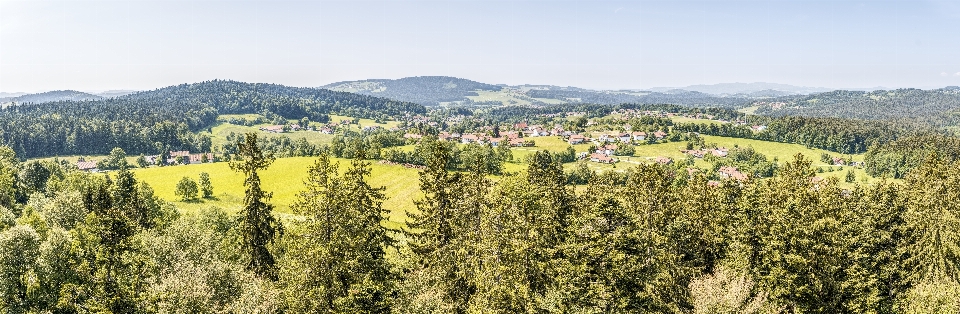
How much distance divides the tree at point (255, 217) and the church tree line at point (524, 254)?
0.13 meters

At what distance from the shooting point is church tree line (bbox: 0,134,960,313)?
35.2m

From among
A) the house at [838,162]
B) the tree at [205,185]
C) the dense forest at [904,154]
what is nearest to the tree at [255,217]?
the tree at [205,185]

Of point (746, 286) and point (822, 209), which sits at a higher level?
point (822, 209)

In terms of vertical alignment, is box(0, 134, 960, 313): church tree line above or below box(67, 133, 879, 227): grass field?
above

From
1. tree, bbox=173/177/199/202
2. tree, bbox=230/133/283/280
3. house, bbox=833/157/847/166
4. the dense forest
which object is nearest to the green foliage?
tree, bbox=230/133/283/280

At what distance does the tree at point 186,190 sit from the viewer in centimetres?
10375

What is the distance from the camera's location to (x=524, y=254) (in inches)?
1396

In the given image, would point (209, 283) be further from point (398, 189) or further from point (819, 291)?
point (398, 189)

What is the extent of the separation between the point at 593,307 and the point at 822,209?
936 inches

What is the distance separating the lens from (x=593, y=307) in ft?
113

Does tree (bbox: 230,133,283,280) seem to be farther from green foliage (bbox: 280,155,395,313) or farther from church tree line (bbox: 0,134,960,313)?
green foliage (bbox: 280,155,395,313)

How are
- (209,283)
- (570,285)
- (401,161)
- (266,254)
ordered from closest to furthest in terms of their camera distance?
(570,285) < (209,283) < (266,254) < (401,161)

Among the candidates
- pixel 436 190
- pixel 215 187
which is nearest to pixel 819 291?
pixel 436 190

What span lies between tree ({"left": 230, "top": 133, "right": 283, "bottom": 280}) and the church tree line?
0.44 ft
